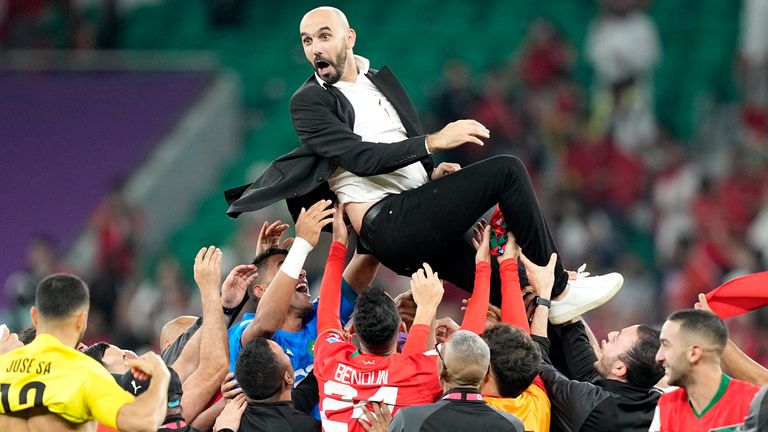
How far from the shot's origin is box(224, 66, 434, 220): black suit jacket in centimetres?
573

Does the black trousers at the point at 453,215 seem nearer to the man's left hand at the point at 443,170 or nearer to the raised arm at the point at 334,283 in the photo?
the raised arm at the point at 334,283

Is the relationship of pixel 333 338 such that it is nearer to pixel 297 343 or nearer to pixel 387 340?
pixel 387 340

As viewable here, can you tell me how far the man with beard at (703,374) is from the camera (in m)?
5.12

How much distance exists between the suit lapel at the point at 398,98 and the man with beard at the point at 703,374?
1.57m

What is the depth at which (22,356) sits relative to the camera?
5.04 metres

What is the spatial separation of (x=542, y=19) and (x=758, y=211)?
371 cm

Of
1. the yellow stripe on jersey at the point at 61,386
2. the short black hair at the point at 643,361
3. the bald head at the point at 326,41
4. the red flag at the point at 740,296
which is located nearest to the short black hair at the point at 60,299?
the yellow stripe on jersey at the point at 61,386

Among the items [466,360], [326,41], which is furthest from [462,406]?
[326,41]

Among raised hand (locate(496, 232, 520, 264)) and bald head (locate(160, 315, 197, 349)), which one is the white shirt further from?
bald head (locate(160, 315, 197, 349))

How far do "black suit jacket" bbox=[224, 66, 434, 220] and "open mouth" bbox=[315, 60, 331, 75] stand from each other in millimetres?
67

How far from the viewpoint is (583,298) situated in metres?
6.05

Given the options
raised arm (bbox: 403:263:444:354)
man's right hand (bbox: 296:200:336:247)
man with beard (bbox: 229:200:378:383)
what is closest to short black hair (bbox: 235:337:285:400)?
man with beard (bbox: 229:200:378:383)

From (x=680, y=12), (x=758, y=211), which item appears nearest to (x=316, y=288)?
(x=758, y=211)

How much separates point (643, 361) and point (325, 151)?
5.32 feet
